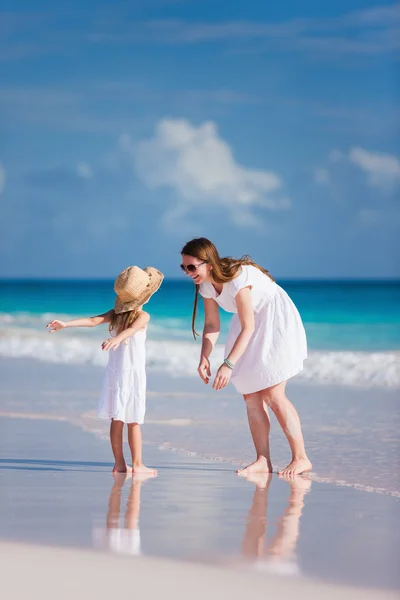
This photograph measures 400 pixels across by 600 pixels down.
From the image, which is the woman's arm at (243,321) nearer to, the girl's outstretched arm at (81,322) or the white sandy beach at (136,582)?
the girl's outstretched arm at (81,322)

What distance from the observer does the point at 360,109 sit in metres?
24.8

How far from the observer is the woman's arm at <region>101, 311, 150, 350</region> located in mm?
3972

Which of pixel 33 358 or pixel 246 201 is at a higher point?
pixel 246 201

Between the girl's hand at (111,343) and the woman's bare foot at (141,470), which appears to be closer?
the girl's hand at (111,343)

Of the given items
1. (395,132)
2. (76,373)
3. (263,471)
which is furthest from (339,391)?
(395,132)

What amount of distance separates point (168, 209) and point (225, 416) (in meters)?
21.4

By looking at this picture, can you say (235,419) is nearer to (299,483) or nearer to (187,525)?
(299,483)

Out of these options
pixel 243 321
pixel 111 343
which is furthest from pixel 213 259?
pixel 111 343

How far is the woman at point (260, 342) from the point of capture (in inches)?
158

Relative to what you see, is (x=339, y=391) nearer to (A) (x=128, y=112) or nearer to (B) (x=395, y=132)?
(B) (x=395, y=132)

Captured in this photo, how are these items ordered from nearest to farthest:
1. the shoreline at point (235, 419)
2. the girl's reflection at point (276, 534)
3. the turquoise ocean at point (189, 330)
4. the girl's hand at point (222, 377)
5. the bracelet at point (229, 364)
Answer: the girl's reflection at point (276, 534) < the girl's hand at point (222, 377) < the bracelet at point (229, 364) < the shoreline at point (235, 419) < the turquoise ocean at point (189, 330)

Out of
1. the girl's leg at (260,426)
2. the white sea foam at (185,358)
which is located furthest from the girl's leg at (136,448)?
the white sea foam at (185,358)

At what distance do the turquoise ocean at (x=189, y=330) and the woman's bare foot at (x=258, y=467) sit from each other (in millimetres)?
3912

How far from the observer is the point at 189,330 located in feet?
52.3
